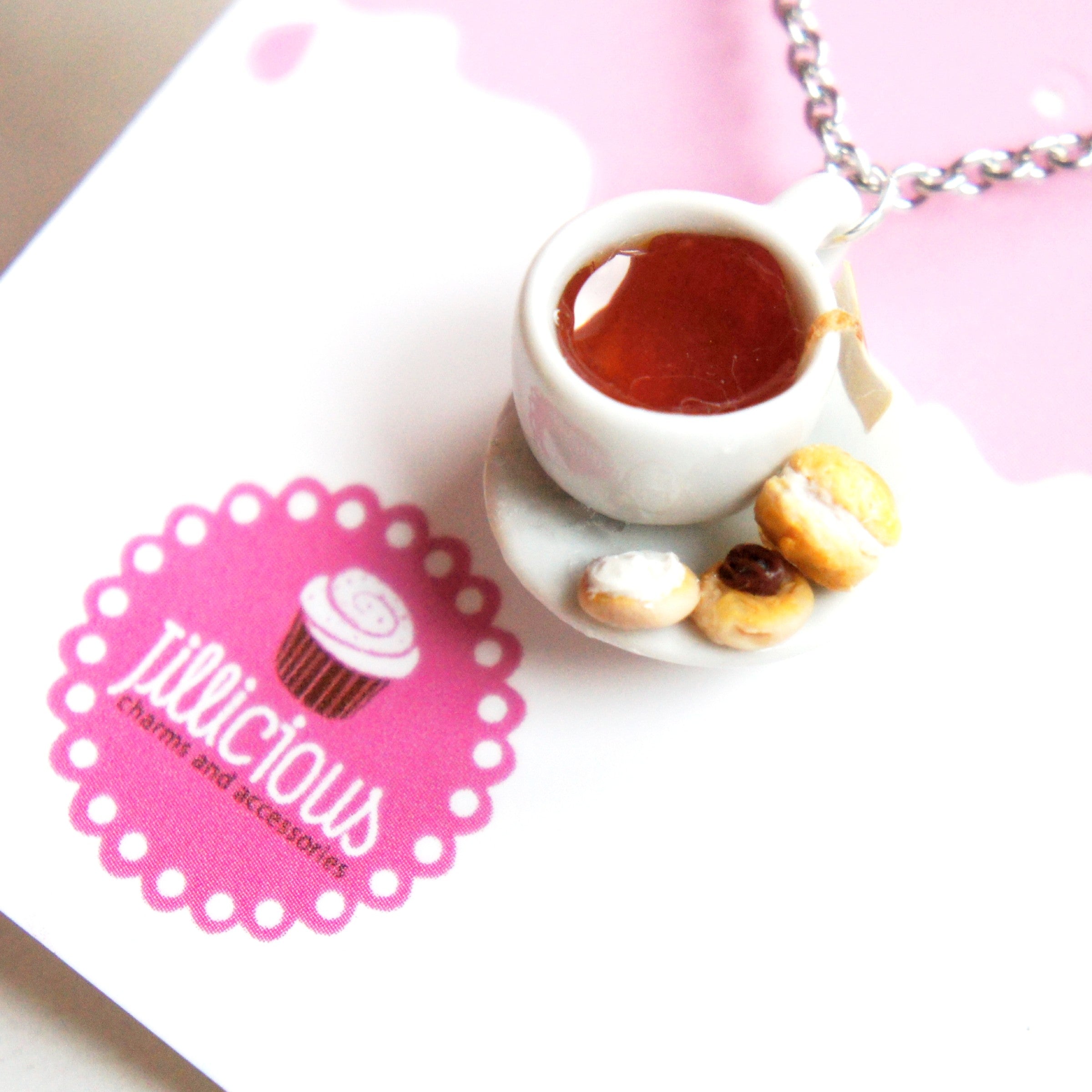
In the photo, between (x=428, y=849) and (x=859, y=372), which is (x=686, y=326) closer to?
(x=859, y=372)

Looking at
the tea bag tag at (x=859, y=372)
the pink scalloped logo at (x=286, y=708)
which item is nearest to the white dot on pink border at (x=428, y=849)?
the pink scalloped logo at (x=286, y=708)

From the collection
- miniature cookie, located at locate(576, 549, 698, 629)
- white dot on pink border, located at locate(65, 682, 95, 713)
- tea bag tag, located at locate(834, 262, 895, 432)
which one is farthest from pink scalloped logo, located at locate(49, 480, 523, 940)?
tea bag tag, located at locate(834, 262, 895, 432)

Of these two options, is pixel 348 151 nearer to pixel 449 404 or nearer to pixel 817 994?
pixel 449 404

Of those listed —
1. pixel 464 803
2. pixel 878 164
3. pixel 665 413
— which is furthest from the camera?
pixel 878 164

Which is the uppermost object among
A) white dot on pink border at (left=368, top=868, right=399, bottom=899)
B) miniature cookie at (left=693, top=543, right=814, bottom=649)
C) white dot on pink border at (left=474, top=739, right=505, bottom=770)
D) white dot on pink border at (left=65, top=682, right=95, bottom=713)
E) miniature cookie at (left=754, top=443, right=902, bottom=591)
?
miniature cookie at (left=754, top=443, right=902, bottom=591)

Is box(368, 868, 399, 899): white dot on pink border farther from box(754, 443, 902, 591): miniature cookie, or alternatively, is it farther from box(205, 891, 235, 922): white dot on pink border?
box(754, 443, 902, 591): miniature cookie

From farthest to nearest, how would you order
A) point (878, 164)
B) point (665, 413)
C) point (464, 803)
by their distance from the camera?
point (878, 164), point (464, 803), point (665, 413)

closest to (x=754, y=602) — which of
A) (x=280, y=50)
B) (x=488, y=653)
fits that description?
(x=488, y=653)
